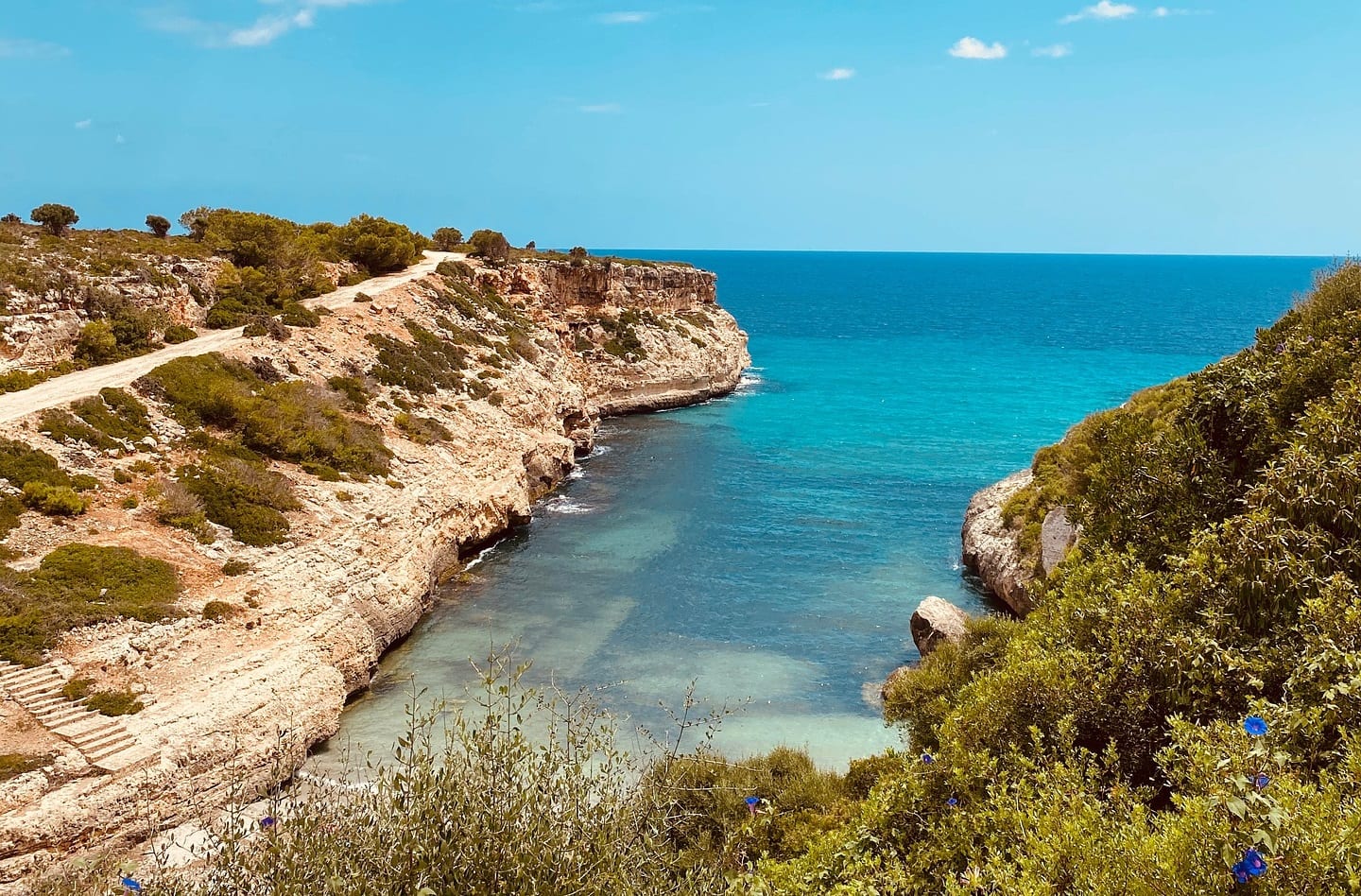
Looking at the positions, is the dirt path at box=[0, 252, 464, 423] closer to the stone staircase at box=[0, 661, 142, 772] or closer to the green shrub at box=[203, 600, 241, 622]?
the green shrub at box=[203, 600, 241, 622]

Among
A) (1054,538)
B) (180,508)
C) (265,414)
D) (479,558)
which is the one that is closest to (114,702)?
(180,508)

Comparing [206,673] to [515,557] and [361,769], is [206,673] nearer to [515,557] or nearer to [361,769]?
[361,769]

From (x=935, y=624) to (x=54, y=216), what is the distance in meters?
49.7

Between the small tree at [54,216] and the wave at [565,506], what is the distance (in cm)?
3048

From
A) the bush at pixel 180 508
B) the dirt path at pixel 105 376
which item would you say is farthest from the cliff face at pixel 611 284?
the bush at pixel 180 508

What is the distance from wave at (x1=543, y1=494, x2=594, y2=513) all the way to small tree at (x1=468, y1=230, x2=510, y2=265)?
32185mm

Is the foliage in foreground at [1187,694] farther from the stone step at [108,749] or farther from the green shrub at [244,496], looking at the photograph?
the green shrub at [244,496]

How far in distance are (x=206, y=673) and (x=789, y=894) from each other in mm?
14648

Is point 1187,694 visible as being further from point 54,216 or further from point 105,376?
point 54,216

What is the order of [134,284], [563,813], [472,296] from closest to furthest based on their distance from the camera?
[563,813] → [134,284] → [472,296]

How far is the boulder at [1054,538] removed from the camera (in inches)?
926

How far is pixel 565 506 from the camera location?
41062mm

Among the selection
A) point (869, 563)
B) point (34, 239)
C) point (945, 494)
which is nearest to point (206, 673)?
point (869, 563)

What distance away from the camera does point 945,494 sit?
4278 cm
